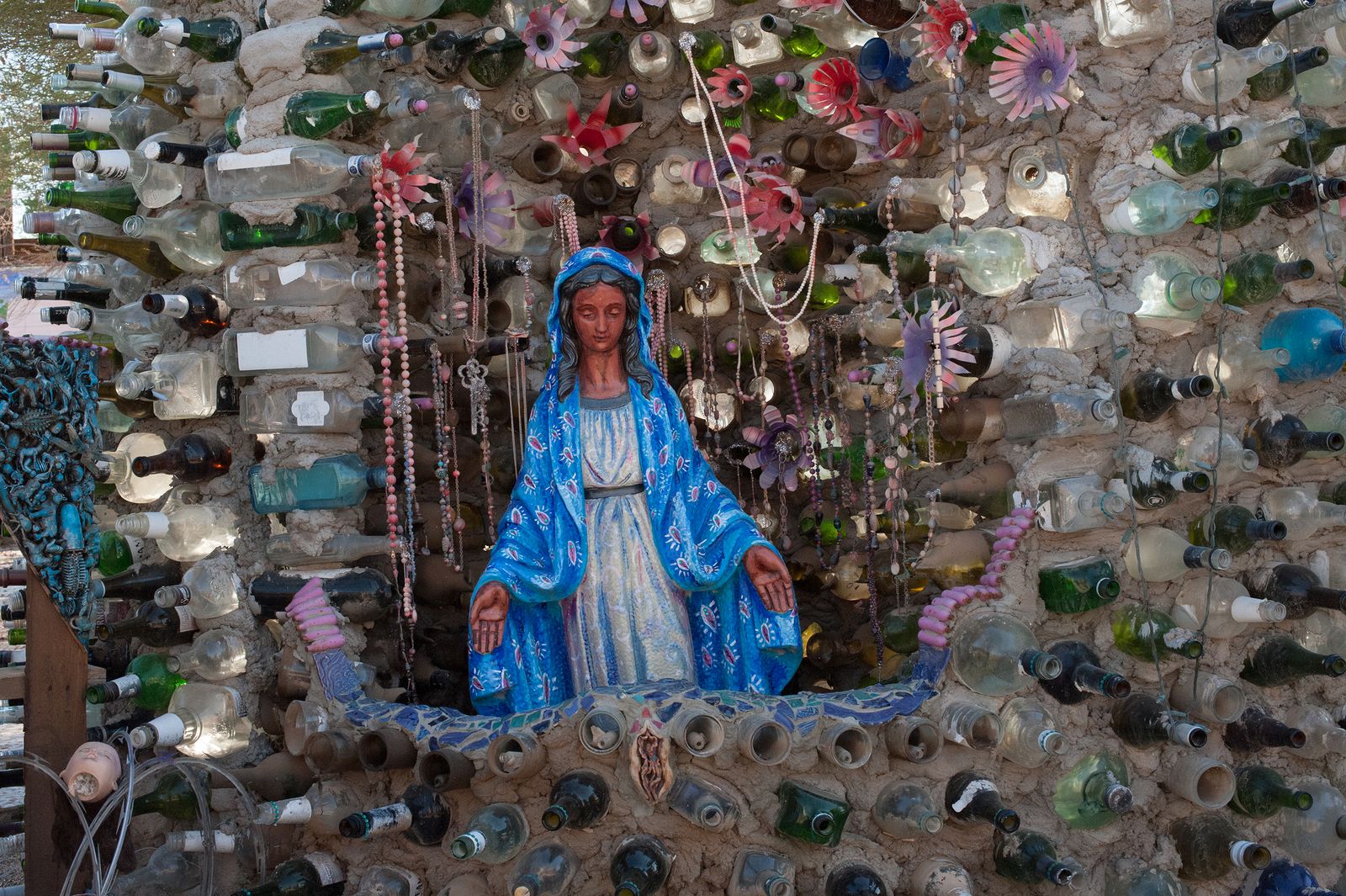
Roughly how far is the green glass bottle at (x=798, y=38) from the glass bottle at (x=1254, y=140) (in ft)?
5.01

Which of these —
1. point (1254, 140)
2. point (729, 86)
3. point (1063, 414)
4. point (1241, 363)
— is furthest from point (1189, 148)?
point (729, 86)

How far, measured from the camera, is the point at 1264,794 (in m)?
3.78

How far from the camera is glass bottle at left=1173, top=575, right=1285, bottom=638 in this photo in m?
3.89

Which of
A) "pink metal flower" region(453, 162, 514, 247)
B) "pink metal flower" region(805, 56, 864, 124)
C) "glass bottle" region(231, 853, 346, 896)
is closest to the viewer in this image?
"glass bottle" region(231, 853, 346, 896)

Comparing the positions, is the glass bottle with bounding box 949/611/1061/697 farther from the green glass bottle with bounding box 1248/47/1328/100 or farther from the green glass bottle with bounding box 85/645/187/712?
the green glass bottle with bounding box 85/645/187/712

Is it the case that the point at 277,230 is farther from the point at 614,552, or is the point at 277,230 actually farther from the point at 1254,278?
the point at 1254,278

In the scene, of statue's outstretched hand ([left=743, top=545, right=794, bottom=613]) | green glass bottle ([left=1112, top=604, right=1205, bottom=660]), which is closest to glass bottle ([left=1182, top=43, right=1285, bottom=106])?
green glass bottle ([left=1112, top=604, right=1205, bottom=660])

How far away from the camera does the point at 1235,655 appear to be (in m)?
4.02

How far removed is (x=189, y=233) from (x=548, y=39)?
57.9 inches

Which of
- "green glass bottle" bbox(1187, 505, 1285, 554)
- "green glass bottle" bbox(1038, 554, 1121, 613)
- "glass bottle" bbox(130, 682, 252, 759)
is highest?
"green glass bottle" bbox(1187, 505, 1285, 554)

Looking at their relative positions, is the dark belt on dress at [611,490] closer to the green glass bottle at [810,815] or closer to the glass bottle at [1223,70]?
the green glass bottle at [810,815]

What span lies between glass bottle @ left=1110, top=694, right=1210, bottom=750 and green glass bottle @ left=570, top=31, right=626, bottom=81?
294 cm

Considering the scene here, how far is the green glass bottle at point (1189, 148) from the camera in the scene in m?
3.91

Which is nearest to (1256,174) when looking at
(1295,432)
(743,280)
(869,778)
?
(1295,432)
